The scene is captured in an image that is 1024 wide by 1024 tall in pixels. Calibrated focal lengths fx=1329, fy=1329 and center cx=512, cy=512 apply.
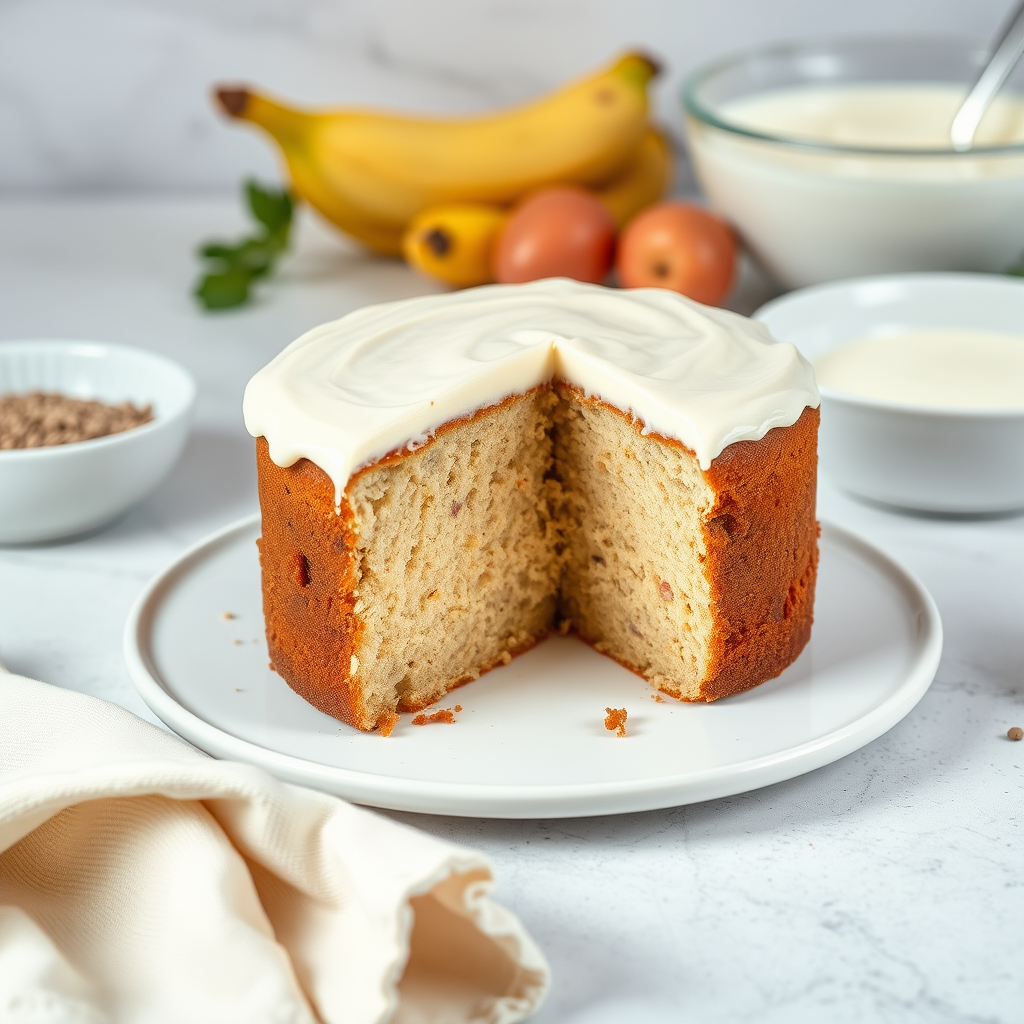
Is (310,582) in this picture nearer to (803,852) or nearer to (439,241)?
(803,852)

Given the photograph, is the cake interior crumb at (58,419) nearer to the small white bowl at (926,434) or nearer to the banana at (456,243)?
the banana at (456,243)

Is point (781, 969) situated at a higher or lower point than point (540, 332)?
lower

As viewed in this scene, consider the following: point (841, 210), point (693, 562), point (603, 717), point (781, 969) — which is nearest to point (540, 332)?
point (693, 562)

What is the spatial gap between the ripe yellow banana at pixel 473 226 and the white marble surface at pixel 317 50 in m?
0.40

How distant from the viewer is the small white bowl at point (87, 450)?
2236 mm

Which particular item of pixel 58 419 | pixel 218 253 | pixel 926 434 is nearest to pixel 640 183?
pixel 218 253

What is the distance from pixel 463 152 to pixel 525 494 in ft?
5.57

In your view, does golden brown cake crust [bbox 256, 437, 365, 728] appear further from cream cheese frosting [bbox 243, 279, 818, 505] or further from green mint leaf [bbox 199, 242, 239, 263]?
green mint leaf [bbox 199, 242, 239, 263]

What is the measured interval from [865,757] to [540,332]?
0.75 metres

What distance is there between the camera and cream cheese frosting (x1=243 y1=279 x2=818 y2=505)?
67.9 inches

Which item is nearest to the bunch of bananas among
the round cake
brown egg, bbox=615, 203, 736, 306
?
brown egg, bbox=615, 203, 736, 306

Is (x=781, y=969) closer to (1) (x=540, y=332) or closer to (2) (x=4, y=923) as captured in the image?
(2) (x=4, y=923)

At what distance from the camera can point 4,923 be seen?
132 cm

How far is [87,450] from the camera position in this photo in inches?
88.1
